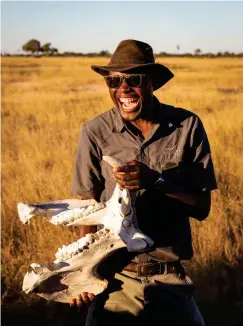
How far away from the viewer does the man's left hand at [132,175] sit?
1707 mm

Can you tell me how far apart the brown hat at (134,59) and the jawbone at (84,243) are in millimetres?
593

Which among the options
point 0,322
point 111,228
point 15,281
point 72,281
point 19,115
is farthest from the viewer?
point 19,115

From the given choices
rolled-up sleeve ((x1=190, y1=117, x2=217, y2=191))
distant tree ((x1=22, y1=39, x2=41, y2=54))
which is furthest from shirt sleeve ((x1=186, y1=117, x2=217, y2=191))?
distant tree ((x1=22, y1=39, x2=41, y2=54))

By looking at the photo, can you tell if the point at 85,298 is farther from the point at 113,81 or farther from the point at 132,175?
the point at 113,81

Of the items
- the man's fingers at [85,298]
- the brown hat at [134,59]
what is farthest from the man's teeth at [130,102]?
the man's fingers at [85,298]

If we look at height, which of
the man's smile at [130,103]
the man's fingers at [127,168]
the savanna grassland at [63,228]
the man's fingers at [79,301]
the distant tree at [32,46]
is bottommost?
the savanna grassland at [63,228]

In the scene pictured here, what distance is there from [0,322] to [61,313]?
47 cm

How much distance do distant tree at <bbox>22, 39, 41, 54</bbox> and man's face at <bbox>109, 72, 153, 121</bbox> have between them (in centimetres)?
6766

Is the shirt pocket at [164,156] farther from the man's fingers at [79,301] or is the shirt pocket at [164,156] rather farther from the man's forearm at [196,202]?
the man's fingers at [79,301]

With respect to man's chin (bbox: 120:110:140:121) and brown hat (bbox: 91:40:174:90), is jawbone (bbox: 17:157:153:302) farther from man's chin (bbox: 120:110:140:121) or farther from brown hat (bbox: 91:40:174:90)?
brown hat (bbox: 91:40:174:90)

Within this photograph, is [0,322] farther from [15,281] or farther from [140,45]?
[140,45]

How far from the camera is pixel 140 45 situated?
86.2 inches

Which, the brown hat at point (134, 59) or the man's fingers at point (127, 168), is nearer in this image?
the man's fingers at point (127, 168)

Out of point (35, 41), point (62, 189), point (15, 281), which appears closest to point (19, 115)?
point (62, 189)
